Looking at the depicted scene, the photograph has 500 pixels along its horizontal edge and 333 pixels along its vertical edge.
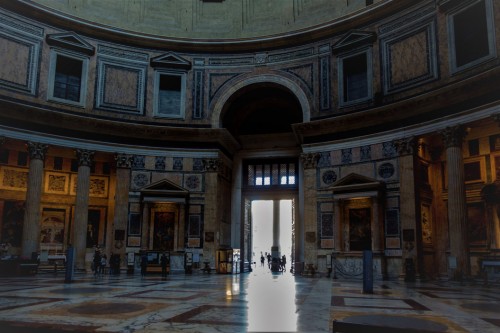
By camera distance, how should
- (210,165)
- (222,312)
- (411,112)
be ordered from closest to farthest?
(222,312) → (411,112) → (210,165)

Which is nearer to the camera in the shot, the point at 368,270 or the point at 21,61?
the point at 368,270

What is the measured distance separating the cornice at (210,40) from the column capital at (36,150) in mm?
6679

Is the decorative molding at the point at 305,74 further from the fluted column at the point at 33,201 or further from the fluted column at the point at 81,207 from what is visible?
the fluted column at the point at 33,201

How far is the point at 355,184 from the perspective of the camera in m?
22.3

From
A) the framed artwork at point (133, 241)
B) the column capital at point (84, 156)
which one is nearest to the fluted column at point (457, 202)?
the framed artwork at point (133, 241)

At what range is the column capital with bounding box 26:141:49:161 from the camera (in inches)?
915

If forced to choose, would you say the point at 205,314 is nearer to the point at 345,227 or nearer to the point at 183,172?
the point at 345,227

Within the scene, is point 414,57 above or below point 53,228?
above

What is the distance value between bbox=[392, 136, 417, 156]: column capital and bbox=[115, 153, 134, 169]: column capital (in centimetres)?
1437

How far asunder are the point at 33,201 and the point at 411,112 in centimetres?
1907

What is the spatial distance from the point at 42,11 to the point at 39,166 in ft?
26.7

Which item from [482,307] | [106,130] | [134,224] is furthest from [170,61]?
[482,307]

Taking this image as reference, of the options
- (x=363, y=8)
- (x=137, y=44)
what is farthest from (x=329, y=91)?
(x=137, y=44)

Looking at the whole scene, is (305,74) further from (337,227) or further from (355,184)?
(337,227)
